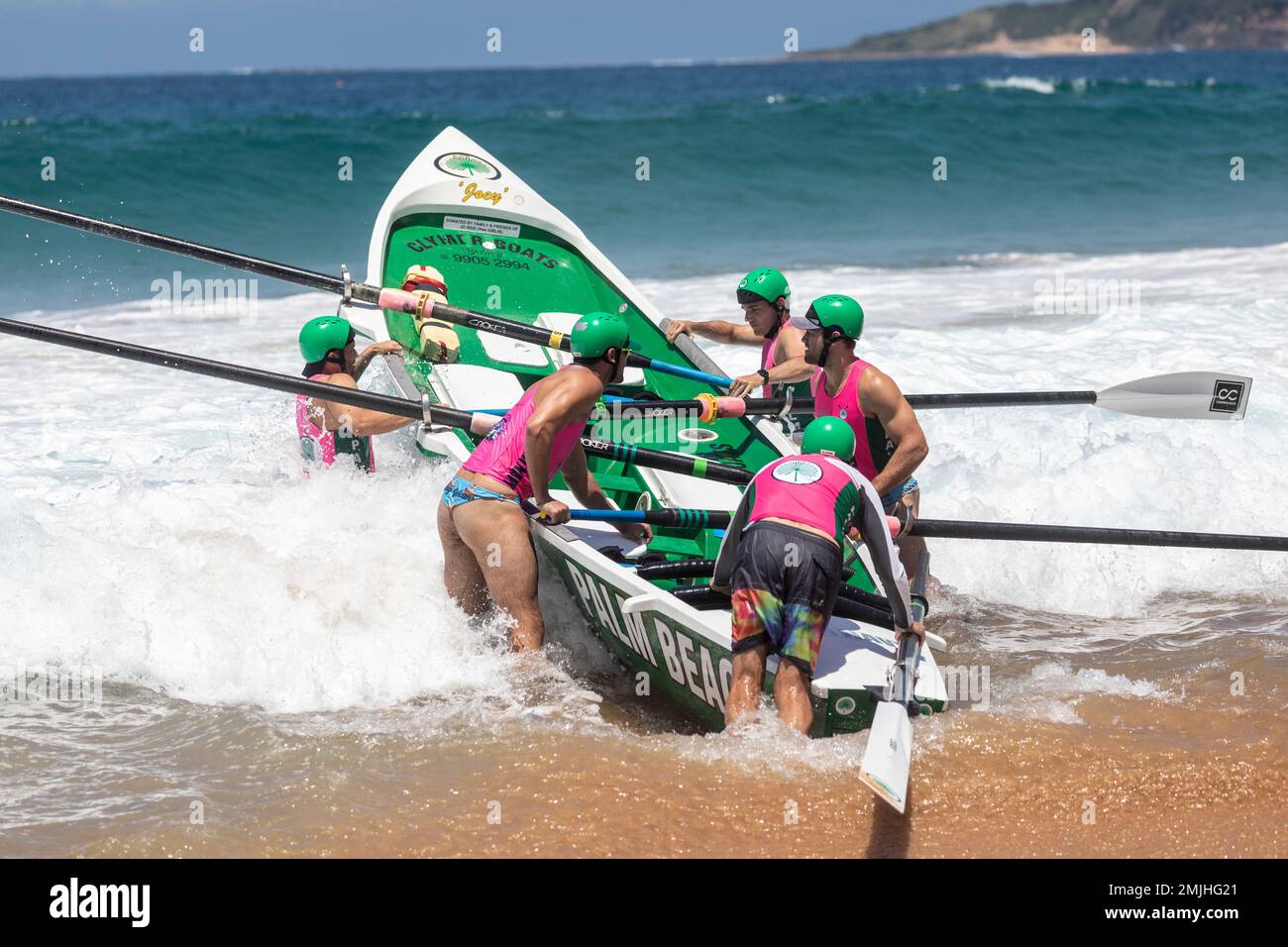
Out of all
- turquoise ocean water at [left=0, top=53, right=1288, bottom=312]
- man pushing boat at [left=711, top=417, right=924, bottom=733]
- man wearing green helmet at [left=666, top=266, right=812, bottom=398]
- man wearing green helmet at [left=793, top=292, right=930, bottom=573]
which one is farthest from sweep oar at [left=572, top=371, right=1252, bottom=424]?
turquoise ocean water at [left=0, top=53, right=1288, bottom=312]

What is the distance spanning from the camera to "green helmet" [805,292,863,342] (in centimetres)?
589

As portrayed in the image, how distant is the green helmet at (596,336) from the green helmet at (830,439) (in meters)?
0.90

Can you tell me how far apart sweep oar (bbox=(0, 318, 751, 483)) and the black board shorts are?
104 centimetres

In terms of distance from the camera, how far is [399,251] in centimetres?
928

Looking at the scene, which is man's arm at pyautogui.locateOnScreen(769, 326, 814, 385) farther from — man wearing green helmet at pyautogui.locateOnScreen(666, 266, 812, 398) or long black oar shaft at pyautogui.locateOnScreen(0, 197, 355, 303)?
long black oar shaft at pyautogui.locateOnScreen(0, 197, 355, 303)

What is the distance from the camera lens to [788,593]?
5062 mm

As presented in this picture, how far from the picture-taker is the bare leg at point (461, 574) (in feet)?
19.3

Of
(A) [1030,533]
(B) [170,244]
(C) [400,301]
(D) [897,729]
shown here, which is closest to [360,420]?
(C) [400,301]

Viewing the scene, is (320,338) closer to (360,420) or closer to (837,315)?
(360,420)

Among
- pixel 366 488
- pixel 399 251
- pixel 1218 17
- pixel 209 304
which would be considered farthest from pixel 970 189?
pixel 1218 17

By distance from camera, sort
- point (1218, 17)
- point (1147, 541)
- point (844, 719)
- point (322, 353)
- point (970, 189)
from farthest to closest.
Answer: point (1218, 17) < point (970, 189) < point (322, 353) < point (1147, 541) < point (844, 719)

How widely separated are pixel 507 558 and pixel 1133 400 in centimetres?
370
